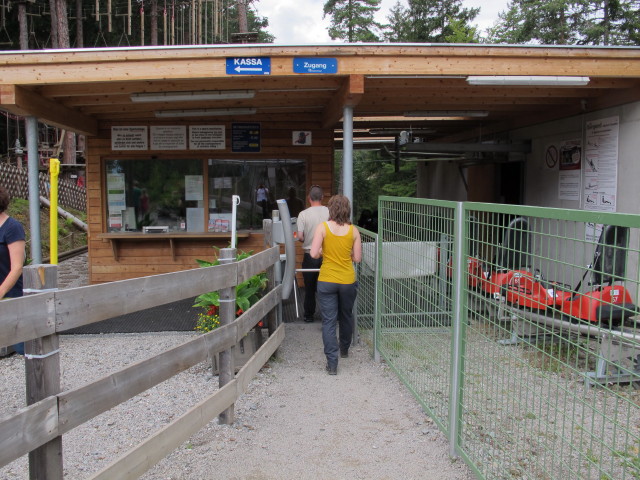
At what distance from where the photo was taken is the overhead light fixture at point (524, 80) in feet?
19.9

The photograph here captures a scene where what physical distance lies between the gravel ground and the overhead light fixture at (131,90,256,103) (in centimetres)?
312

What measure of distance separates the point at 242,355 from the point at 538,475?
2760 millimetres

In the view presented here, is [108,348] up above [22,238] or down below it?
below

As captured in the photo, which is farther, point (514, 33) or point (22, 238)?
point (514, 33)

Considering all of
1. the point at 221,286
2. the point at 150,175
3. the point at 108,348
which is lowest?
the point at 108,348

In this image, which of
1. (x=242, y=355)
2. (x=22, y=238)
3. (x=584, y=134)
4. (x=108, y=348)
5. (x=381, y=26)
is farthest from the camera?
(x=381, y=26)

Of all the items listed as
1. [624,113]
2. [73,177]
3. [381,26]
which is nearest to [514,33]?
[381,26]

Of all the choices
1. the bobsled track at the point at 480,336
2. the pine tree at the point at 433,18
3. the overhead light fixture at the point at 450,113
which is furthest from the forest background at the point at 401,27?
the bobsled track at the point at 480,336

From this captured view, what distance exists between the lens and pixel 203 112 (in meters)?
8.04

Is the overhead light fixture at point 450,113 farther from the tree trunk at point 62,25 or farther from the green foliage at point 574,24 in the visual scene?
the green foliage at point 574,24

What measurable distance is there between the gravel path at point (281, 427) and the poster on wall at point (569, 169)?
4.25 m

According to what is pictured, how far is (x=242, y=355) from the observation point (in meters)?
5.11

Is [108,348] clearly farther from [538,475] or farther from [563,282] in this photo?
[563,282]

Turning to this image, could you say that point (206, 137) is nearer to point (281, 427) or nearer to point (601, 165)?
point (601, 165)
